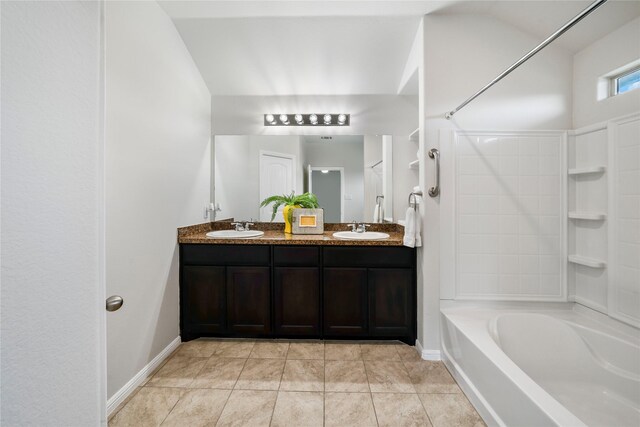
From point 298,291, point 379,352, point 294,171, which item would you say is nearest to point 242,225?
point 294,171

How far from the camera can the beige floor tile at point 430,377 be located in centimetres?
176

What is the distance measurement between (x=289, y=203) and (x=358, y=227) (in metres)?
0.74

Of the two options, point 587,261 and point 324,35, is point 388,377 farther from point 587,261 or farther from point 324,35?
point 324,35

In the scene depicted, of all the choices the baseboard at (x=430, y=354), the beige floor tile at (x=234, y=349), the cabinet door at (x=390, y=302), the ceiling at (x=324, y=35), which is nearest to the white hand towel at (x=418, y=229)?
the cabinet door at (x=390, y=302)

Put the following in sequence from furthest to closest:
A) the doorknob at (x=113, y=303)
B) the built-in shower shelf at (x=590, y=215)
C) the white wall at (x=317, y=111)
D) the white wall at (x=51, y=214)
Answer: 1. the white wall at (x=317, y=111)
2. the built-in shower shelf at (x=590, y=215)
3. the doorknob at (x=113, y=303)
4. the white wall at (x=51, y=214)

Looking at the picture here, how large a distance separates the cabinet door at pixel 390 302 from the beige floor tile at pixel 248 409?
967 millimetres

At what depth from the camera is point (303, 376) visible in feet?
6.19

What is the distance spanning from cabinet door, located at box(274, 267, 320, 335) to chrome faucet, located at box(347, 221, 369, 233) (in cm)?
68

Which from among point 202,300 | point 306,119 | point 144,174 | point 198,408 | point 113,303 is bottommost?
point 198,408

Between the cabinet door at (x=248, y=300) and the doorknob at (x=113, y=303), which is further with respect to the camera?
the cabinet door at (x=248, y=300)

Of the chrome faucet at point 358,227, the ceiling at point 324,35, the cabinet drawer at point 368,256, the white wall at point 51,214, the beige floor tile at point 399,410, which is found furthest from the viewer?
the chrome faucet at point 358,227

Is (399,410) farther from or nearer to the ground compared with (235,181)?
nearer to the ground

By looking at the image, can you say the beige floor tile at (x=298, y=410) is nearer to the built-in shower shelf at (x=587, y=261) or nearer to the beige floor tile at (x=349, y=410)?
the beige floor tile at (x=349, y=410)

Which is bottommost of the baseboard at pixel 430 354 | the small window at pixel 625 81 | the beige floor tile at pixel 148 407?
the beige floor tile at pixel 148 407
